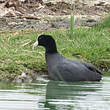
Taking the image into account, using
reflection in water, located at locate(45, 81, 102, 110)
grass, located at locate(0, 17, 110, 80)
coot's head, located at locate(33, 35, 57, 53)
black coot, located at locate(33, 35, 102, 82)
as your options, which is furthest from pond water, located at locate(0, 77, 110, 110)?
coot's head, located at locate(33, 35, 57, 53)

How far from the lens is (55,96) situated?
982cm

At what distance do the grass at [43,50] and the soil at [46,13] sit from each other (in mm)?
953

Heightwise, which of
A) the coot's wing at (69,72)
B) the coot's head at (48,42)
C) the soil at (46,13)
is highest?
the coot's head at (48,42)

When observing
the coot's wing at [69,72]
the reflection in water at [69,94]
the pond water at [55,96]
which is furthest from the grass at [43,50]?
the reflection in water at [69,94]

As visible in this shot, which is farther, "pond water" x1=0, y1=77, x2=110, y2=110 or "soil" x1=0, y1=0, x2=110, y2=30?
"soil" x1=0, y1=0, x2=110, y2=30

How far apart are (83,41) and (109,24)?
1771mm

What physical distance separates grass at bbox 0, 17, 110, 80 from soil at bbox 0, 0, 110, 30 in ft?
3.13

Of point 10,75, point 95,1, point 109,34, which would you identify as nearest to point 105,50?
point 109,34

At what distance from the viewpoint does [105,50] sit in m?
13.6

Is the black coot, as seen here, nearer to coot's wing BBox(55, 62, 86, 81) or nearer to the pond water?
coot's wing BBox(55, 62, 86, 81)

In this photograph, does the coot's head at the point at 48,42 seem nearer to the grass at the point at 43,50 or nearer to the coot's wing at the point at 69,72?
the grass at the point at 43,50

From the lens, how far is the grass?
1194cm

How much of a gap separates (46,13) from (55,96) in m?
8.32

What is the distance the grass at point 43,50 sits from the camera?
39.2 feet
